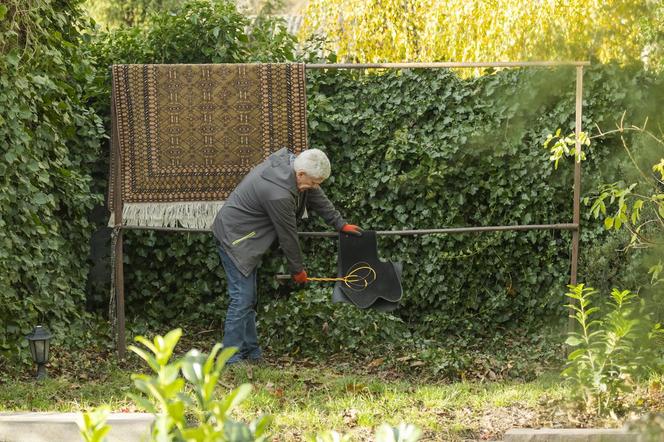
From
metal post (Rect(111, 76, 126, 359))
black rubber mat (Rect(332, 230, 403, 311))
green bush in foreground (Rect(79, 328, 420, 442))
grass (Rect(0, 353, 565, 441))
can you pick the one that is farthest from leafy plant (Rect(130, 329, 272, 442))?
metal post (Rect(111, 76, 126, 359))

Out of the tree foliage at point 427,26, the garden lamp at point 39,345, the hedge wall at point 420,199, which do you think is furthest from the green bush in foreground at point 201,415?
the tree foliage at point 427,26

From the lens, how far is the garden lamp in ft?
19.1

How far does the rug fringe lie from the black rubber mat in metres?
0.93

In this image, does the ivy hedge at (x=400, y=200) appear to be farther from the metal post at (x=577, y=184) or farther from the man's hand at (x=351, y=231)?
the man's hand at (x=351, y=231)

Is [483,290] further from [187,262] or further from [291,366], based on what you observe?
[187,262]

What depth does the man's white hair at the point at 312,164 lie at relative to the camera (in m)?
6.06

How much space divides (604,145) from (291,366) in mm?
2781

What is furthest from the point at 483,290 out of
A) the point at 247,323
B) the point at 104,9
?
the point at 104,9

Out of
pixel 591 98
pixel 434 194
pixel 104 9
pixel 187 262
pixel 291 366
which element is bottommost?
pixel 291 366

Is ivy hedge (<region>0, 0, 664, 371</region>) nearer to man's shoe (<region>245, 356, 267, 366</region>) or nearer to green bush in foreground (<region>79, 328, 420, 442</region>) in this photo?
man's shoe (<region>245, 356, 267, 366</region>)

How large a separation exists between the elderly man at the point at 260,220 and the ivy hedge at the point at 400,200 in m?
0.66

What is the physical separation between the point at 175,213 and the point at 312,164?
3.73 ft

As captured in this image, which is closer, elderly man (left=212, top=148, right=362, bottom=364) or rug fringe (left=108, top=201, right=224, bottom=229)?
elderly man (left=212, top=148, right=362, bottom=364)

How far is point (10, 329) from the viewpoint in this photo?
19.9 ft
